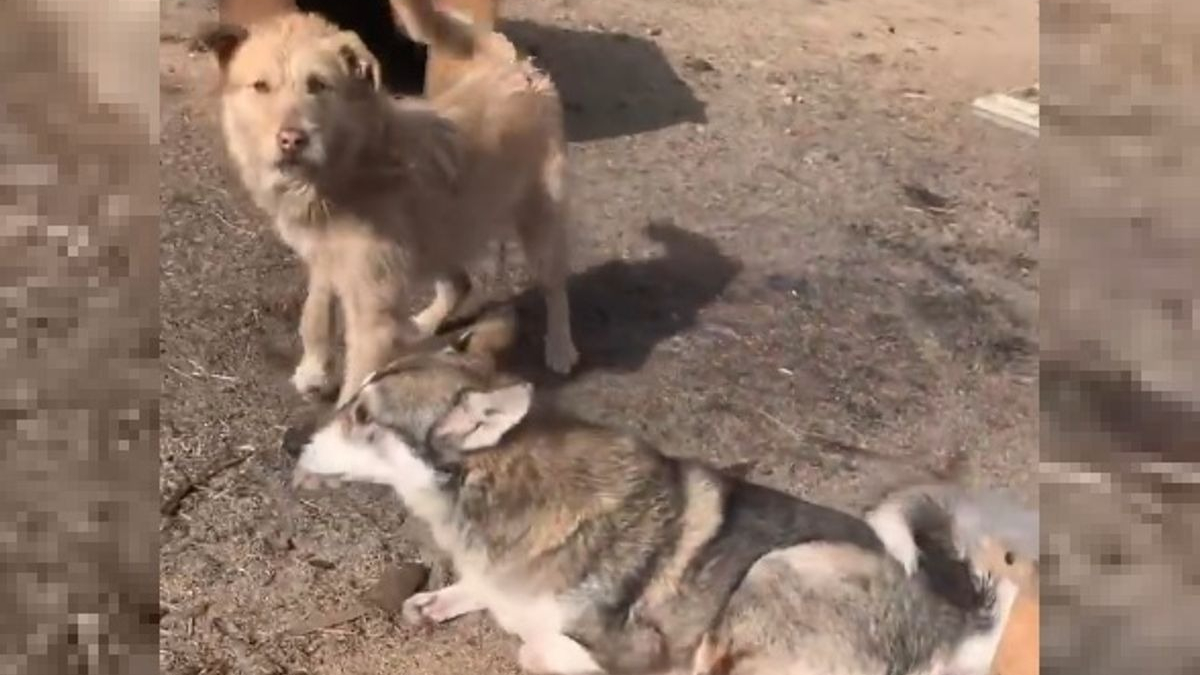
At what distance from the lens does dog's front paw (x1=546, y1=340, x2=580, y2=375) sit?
3996mm

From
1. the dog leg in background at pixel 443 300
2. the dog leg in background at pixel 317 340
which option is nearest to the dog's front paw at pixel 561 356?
the dog leg in background at pixel 443 300

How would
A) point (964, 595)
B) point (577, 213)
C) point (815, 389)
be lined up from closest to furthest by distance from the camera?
point (964, 595), point (815, 389), point (577, 213)

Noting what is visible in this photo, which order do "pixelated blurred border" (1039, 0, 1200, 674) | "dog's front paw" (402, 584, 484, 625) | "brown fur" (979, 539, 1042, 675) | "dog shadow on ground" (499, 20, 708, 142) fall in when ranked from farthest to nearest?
Answer: "dog shadow on ground" (499, 20, 708, 142)
"dog's front paw" (402, 584, 484, 625)
"brown fur" (979, 539, 1042, 675)
"pixelated blurred border" (1039, 0, 1200, 674)

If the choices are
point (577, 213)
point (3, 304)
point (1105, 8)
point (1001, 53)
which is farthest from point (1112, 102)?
point (1001, 53)

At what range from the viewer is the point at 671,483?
9.20ft

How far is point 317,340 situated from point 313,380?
0.13m

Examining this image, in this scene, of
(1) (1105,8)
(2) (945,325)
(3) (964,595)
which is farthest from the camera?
(2) (945,325)

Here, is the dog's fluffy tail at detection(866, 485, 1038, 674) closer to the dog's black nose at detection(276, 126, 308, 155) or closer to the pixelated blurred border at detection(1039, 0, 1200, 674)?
the pixelated blurred border at detection(1039, 0, 1200, 674)

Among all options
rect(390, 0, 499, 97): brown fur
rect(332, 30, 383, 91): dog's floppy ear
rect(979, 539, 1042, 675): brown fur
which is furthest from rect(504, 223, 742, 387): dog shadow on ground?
rect(979, 539, 1042, 675): brown fur

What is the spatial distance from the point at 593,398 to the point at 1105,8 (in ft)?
8.77

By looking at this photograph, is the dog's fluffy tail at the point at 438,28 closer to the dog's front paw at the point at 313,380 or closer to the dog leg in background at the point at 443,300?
the dog leg in background at the point at 443,300

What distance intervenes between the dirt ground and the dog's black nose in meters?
0.26

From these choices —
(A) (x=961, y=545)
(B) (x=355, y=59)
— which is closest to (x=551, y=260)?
(B) (x=355, y=59)

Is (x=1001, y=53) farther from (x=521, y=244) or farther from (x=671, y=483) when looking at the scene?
(x=671, y=483)
